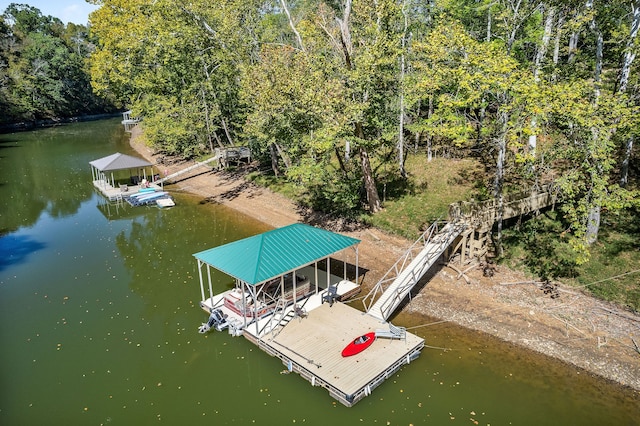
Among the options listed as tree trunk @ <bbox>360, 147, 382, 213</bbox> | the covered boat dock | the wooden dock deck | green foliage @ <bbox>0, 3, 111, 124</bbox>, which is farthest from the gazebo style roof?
green foliage @ <bbox>0, 3, 111, 124</bbox>

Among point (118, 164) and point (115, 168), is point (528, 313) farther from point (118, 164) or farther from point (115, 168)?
point (118, 164)

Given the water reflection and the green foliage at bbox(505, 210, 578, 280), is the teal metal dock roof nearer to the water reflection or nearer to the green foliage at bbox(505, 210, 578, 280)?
the green foliage at bbox(505, 210, 578, 280)

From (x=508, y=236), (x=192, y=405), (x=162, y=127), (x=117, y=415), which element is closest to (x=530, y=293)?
(x=508, y=236)

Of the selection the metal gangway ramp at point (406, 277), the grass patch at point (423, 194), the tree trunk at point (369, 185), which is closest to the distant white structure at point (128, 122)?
the grass patch at point (423, 194)

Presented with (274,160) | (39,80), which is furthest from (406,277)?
(39,80)

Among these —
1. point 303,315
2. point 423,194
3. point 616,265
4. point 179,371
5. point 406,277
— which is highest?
point 423,194

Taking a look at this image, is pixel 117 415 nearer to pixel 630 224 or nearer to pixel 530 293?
pixel 530 293
